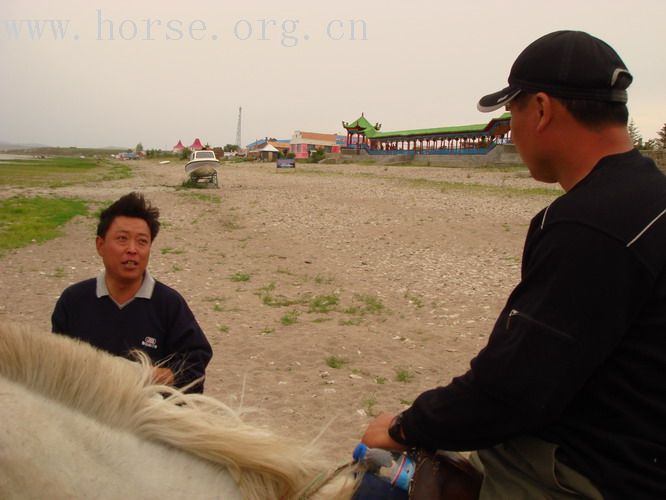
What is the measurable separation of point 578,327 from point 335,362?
16.9 feet

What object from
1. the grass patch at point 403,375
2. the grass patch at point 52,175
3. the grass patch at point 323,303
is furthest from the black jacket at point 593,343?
the grass patch at point 52,175

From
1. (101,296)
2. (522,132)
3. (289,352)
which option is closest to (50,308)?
(289,352)

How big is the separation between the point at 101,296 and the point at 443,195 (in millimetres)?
21728

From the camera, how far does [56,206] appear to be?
20.7 metres

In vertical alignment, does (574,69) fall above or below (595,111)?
above

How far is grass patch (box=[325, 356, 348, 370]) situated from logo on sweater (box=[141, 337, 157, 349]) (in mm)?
3755

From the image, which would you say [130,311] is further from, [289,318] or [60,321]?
[289,318]

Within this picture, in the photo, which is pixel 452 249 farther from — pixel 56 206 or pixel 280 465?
pixel 56 206

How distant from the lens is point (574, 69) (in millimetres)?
1419

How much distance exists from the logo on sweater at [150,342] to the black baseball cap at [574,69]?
1.94m

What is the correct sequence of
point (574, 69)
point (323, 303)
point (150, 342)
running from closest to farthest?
point (574, 69) < point (150, 342) < point (323, 303)

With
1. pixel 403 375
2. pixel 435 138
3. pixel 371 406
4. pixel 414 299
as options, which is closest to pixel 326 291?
pixel 414 299

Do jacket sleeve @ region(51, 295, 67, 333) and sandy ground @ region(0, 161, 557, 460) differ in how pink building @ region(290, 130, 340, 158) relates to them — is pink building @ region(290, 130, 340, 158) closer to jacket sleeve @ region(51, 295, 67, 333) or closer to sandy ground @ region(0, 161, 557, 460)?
sandy ground @ region(0, 161, 557, 460)

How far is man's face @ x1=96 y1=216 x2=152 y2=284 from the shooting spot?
8.69 feet
